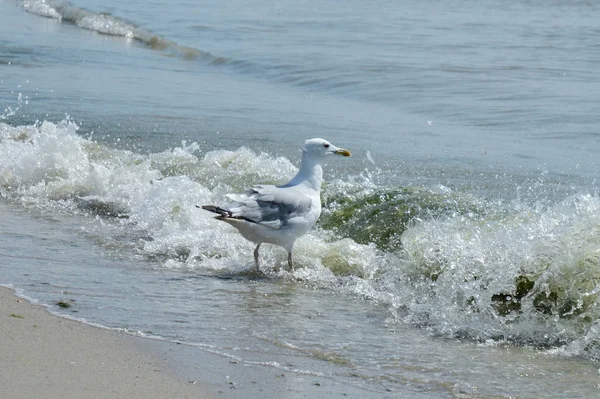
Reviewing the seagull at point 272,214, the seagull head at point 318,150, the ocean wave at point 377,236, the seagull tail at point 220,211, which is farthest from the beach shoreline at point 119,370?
the seagull head at point 318,150

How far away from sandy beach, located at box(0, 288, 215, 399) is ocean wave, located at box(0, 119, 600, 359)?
67.9 inches

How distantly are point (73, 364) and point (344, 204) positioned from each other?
4.05 metres

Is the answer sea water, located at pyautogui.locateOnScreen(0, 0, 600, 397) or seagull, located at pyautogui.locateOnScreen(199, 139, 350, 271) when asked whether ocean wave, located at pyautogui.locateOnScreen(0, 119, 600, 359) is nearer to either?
sea water, located at pyautogui.locateOnScreen(0, 0, 600, 397)

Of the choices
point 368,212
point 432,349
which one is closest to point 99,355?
point 432,349

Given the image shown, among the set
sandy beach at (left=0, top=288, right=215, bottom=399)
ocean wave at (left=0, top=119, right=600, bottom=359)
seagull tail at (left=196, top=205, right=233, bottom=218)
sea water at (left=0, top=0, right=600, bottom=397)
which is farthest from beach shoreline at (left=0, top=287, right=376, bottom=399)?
seagull tail at (left=196, top=205, right=233, bottom=218)

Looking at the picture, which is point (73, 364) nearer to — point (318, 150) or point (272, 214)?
point (272, 214)

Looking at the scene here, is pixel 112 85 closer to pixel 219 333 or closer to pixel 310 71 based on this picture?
pixel 310 71

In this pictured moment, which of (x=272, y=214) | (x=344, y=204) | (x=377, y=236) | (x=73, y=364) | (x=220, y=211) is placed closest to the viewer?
(x=73, y=364)

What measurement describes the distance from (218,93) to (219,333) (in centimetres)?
958

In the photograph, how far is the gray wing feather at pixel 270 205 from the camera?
6824 mm

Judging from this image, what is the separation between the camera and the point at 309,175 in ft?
23.8

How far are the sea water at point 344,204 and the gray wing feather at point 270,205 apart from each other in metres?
0.40

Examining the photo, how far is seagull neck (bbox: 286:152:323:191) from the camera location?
7.23 meters

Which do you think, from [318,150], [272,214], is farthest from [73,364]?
[318,150]
